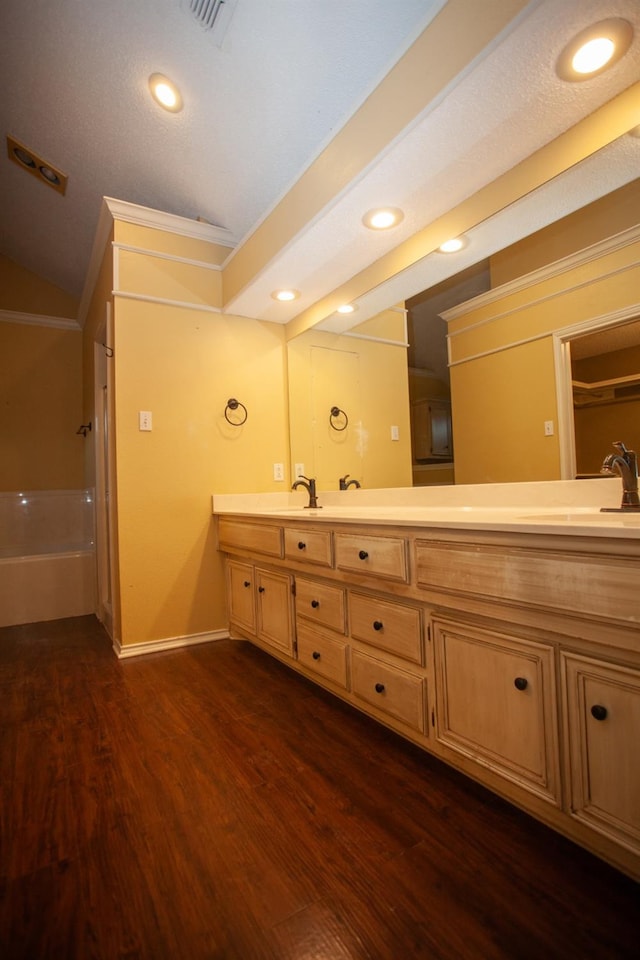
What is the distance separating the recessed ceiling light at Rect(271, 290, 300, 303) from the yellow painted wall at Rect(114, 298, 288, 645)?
36 centimetres

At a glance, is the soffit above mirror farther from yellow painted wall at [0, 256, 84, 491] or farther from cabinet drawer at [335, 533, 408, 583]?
yellow painted wall at [0, 256, 84, 491]

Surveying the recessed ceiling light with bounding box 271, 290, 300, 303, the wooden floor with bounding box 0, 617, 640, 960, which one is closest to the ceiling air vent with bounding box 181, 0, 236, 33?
the recessed ceiling light with bounding box 271, 290, 300, 303

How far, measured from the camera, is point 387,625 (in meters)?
1.49

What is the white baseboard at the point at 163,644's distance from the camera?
8.10 feet

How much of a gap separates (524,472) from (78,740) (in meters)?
1.87

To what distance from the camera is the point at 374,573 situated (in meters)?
1.51

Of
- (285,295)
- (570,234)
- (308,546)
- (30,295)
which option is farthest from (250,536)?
(30,295)

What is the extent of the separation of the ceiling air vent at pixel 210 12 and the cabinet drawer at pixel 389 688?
2.46m

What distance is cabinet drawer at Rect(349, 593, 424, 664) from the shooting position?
1.38 m

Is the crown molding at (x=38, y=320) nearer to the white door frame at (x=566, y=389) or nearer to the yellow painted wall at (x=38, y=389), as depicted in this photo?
the yellow painted wall at (x=38, y=389)

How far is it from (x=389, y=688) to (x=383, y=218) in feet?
5.79

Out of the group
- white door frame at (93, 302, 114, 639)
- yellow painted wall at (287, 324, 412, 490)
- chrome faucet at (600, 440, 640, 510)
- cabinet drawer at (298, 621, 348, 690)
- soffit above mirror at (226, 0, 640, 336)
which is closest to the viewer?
soffit above mirror at (226, 0, 640, 336)

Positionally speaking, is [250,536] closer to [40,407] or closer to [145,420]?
[145,420]

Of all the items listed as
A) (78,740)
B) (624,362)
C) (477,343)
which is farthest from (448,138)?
(78,740)
